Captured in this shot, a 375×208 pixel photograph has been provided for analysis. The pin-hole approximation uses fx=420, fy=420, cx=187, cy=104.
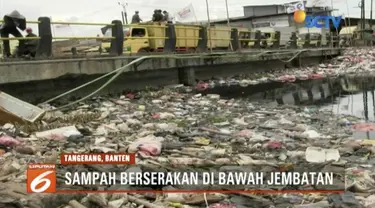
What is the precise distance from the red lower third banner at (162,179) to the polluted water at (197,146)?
28 millimetres

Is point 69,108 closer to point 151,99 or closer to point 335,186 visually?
point 151,99

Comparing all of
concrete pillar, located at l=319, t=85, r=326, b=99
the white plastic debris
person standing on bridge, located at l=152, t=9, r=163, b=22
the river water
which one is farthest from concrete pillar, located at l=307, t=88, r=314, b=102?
the white plastic debris

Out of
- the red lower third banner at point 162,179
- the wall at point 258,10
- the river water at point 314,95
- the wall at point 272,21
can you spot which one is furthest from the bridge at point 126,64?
the wall at point 258,10

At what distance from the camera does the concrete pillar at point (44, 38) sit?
328 inches

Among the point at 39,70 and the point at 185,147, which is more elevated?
the point at 39,70

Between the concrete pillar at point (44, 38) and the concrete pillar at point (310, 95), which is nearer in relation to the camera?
the concrete pillar at point (44, 38)

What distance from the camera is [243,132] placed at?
5.97 m

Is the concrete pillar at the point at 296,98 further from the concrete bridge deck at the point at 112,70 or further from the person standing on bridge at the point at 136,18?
the person standing on bridge at the point at 136,18

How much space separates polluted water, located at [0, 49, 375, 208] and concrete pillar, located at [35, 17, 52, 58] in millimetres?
1169

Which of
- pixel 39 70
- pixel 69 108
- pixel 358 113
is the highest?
pixel 39 70

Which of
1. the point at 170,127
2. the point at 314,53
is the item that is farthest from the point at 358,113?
the point at 314,53

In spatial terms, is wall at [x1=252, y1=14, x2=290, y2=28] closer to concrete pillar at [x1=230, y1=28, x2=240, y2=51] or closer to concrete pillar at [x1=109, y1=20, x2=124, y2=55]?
concrete pillar at [x1=230, y1=28, x2=240, y2=51]

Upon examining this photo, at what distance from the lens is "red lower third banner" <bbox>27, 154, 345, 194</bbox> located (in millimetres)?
3381

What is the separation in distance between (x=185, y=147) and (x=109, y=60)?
543cm
